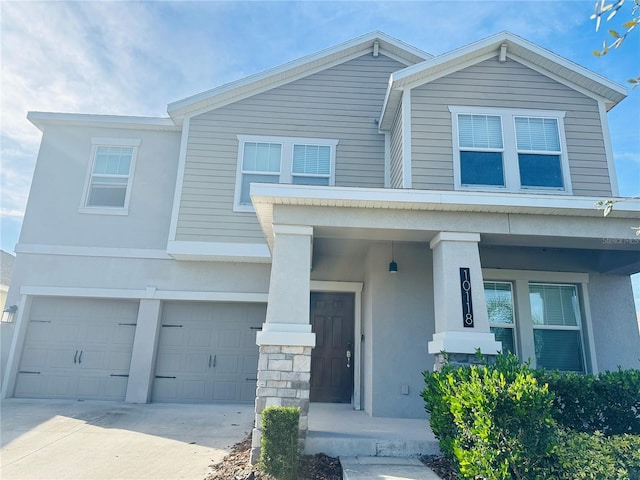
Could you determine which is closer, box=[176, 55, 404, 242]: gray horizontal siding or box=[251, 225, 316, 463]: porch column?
box=[251, 225, 316, 463]: porch column

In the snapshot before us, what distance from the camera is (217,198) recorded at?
8.98 metres

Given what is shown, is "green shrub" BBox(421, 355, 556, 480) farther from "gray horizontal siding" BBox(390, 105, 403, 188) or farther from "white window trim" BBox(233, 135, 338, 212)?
"white window trim" BBox(233, 135, 338, 212)

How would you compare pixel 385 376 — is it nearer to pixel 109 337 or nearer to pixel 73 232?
pixel 109 337

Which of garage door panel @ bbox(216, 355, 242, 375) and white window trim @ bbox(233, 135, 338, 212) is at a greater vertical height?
white window trim @ bbox(233, 135, 338, 212)

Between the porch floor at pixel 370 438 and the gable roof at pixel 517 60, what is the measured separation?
545 centimetres

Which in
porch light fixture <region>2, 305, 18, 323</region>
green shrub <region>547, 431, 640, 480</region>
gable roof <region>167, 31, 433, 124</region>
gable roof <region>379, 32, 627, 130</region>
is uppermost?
gable roof <region>167, 31, 433, 124</region>

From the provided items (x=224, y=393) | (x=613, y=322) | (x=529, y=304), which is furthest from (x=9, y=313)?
(x=613, y=322)

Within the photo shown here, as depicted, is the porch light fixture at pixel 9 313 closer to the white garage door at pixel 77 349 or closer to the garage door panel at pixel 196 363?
the white garage door at pixel 77 349

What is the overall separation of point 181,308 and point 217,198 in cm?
256

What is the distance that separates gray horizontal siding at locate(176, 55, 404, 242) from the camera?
888 cm

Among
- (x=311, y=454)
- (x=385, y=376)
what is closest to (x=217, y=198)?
(x=385, y=376)

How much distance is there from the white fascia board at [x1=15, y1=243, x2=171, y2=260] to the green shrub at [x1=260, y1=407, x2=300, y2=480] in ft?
18.8

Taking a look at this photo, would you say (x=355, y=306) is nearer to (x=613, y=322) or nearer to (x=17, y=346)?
(x=613, y=322)

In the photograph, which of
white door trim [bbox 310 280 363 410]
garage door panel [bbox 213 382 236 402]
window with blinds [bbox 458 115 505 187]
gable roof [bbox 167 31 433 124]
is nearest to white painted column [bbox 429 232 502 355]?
window with blinds [bbox 458 115 505 187]
